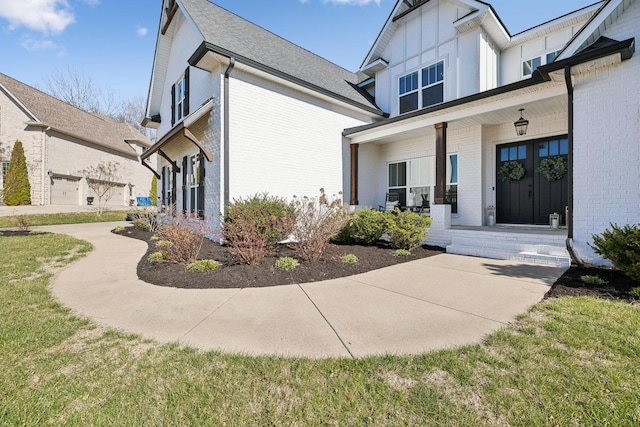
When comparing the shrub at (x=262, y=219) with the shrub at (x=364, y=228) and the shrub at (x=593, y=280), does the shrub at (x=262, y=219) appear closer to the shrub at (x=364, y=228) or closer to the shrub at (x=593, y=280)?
the shrub at (x=364, y=228)

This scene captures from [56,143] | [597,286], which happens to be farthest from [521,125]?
[56,143]

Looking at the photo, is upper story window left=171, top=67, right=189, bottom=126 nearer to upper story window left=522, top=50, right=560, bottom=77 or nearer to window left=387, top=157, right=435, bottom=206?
window left=387, top=157, right=435, bottom=206

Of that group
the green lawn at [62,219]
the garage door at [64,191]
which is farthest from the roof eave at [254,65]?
the garage door at [64,191]

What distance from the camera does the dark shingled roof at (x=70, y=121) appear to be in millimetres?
19816

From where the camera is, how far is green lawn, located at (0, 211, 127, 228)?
47.8 feet

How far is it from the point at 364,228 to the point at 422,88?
267 inches

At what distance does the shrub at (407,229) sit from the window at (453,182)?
299 cm

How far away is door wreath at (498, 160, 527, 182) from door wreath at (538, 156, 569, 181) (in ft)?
1.61

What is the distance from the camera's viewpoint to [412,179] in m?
11.2

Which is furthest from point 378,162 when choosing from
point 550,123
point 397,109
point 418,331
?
point 418,331

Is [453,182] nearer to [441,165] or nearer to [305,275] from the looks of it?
[441,165]

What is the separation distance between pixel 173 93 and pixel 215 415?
13.8 m

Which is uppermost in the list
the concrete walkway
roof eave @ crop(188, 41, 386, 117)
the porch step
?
roof eave @ crop(188, 41, 386, 117)

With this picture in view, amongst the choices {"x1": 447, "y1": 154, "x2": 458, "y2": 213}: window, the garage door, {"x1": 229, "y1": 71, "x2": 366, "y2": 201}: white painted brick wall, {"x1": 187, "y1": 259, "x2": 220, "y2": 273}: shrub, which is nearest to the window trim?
{"x1": 447, "y1": 154, "x2": 458, "y2": 213}: window
